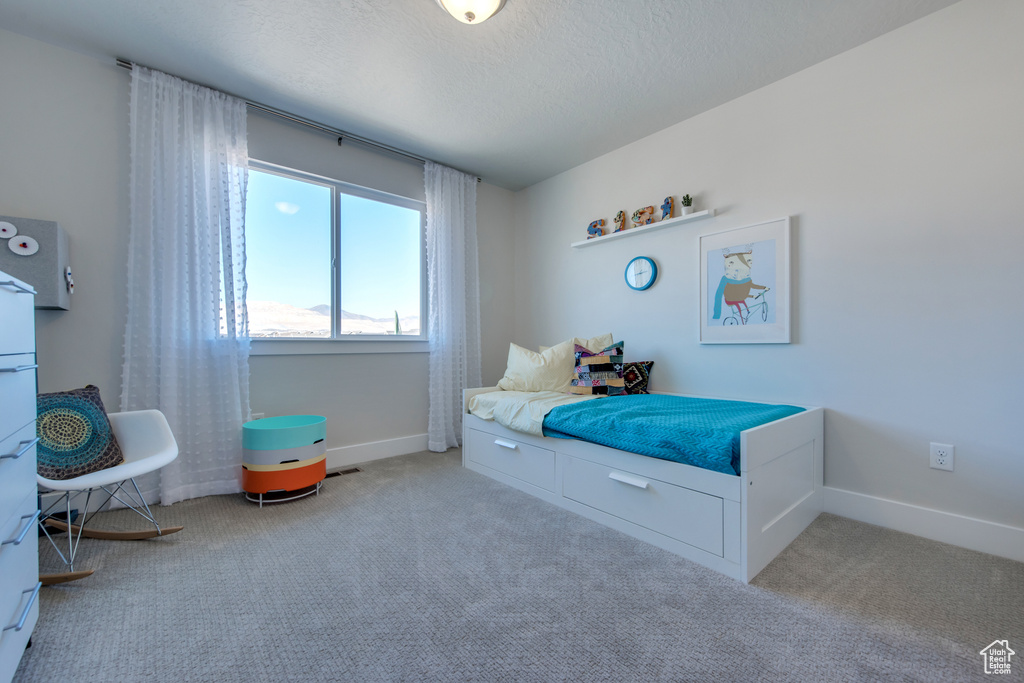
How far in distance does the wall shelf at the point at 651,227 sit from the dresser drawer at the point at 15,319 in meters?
3.09

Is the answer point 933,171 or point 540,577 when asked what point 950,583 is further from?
point 933,171

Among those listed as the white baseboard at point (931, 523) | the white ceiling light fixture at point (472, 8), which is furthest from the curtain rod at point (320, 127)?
the white baseboard at point (931, 523)

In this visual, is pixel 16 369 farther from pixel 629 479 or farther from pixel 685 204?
pixel 685 204

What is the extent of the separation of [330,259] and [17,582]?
246 centimetres

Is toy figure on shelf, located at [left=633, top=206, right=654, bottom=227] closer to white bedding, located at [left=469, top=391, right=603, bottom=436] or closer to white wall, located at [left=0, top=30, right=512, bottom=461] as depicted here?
white bedding, located at [left=469, top=391, right=603, bottom=436]

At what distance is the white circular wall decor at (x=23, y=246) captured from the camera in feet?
6.38

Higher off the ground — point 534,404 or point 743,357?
point 743,357

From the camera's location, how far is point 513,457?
2666mm

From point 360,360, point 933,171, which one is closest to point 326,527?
point 360,360

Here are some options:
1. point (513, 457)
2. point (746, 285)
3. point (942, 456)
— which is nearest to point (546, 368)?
point (513, 457)

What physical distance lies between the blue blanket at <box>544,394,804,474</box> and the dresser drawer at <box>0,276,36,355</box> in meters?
2.03

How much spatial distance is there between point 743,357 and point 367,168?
3.09 metres

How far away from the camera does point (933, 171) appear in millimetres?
2002

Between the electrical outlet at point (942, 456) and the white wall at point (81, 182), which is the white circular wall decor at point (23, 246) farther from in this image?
the electrical outlet at point (942, 456)
